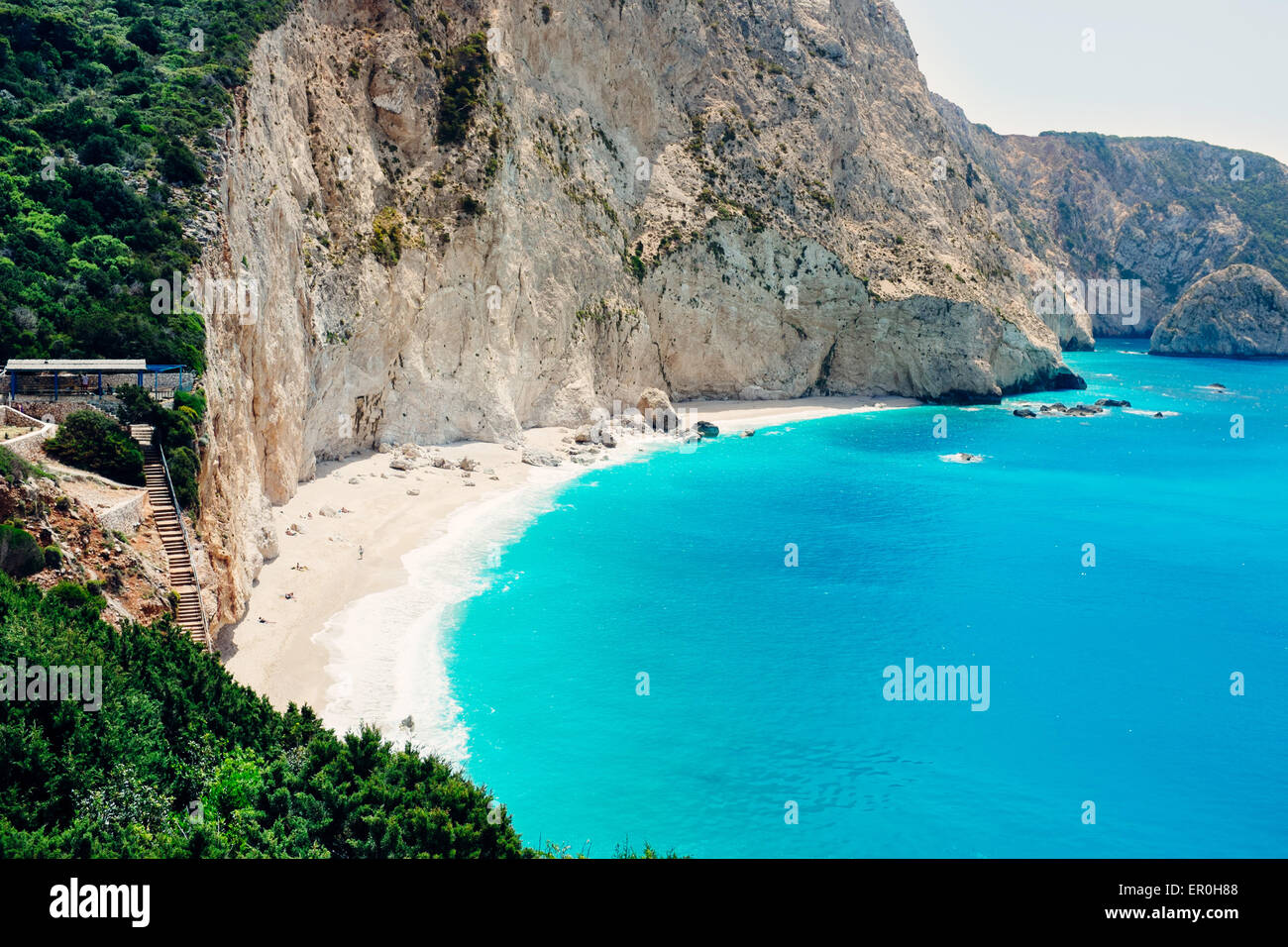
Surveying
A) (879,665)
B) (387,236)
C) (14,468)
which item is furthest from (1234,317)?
(14,468)

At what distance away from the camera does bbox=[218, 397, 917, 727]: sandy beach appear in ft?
96.8

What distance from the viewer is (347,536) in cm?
4244

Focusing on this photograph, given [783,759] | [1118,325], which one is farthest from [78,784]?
[1118,325]

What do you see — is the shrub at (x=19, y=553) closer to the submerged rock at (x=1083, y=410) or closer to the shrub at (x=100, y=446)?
the shrub at (x=100, y=446)

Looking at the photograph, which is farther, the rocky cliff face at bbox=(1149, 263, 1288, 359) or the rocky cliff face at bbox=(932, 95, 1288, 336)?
the rocky cliff face at bbox=(932, 95, 1288, 336)

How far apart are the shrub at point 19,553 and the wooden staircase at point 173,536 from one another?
3887mm

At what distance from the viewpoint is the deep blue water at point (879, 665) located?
2323cm

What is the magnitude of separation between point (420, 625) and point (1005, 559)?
2767 centimetres

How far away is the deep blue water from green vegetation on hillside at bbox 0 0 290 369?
16.2m

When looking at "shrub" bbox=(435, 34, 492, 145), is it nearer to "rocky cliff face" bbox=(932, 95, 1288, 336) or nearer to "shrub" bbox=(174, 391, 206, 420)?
"shrub" bbox=(174, 391, 206, 420)

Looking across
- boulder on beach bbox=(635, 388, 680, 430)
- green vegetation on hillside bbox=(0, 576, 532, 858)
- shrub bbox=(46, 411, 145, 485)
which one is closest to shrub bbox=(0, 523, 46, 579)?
green vegetation on hillside bbox=(0, 576, 532, 858)

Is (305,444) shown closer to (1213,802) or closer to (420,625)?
(420,625)
